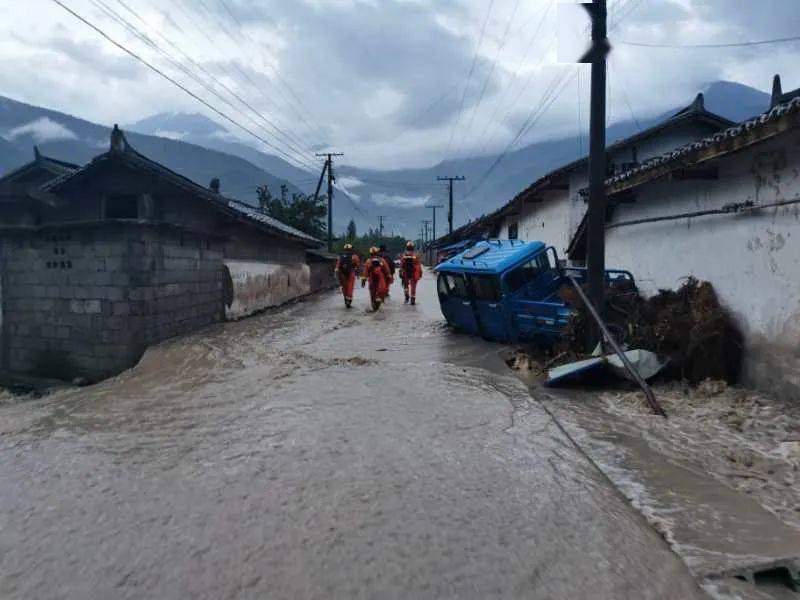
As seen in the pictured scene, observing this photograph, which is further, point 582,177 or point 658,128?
point 582,177

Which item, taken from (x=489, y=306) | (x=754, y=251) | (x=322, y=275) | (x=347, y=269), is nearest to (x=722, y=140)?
(x=754, y=251)

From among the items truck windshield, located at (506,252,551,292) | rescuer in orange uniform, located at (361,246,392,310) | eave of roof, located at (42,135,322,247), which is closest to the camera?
truck windshield, located at (506,252,551,292)

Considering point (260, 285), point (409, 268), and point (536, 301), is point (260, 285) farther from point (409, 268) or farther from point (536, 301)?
point (536, 301)

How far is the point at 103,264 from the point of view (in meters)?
8.75

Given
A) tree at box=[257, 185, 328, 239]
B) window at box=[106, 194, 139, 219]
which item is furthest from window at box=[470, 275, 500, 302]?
tree at box=[257, 185, 328, 239]

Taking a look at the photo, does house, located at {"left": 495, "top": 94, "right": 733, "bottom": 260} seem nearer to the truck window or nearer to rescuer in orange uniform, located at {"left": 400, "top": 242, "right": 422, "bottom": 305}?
rescuer in orange uniform, located at {"left": 400, "top": 242, "right": 422, "bottom": 305}

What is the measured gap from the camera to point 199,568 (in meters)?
2.74

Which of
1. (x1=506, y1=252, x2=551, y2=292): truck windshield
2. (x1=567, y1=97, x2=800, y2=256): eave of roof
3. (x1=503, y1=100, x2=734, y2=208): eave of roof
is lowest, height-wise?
(x1=506, y1=252, x2=551, y2=292): truck windshield

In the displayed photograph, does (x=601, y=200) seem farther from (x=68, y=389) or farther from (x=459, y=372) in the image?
(x=68, y=389)

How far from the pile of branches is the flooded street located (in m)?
1.75

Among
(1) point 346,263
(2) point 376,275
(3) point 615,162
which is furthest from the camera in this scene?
(3) point 615,162

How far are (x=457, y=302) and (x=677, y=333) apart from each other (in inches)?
177

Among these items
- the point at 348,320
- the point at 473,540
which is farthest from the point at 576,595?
the point at 348,320

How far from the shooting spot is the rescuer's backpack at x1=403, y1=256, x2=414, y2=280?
15.4 metres
